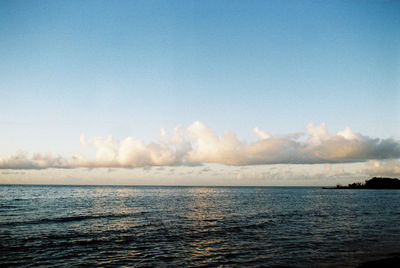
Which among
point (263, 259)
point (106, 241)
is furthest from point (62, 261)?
point (263, 259)

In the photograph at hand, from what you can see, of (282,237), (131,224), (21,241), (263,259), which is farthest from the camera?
(131,224)

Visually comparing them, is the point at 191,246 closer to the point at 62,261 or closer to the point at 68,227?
the point at 62,261

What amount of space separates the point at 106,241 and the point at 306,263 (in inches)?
648

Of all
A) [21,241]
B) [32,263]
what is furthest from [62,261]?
[21,241]

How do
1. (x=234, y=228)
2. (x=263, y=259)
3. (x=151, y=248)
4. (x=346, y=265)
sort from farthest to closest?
(x=234, y=228), (x=151, y=248), (x=263, y=259), (x=346, y=265)

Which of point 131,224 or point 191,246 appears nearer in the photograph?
point 191,246

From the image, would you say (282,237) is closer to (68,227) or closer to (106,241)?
(106,241)

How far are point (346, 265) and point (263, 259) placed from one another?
16.7 ft

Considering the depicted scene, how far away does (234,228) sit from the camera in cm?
3034

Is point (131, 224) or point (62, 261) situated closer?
point (62, 261)

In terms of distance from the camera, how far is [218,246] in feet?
70.9

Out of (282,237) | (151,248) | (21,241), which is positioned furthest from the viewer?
(282,237)

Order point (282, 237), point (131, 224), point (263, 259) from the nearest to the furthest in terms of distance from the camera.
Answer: point (263, 259)
point (282, 237)
point (131, 224)

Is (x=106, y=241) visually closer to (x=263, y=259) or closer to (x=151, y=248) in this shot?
(x=151, y=248)
